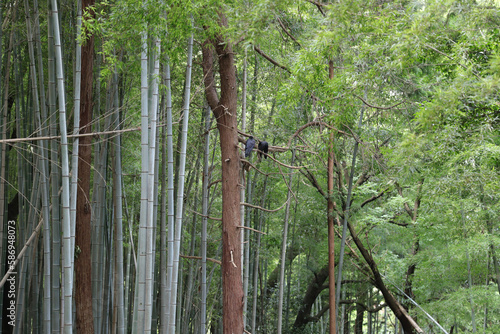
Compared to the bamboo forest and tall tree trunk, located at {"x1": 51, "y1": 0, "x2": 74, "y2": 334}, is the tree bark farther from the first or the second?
tall tree trunk, located at {"x1": 51, "y1": 0, "x2": 74, "y2": 334}

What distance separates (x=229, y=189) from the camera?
175 inches

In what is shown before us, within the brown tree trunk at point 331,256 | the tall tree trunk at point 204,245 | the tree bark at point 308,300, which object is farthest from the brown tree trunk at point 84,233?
the tree bark at point 308,300

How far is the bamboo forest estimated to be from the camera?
10.5ft

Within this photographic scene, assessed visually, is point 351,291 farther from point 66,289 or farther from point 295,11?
point 66,289

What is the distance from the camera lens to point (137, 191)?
6.43m

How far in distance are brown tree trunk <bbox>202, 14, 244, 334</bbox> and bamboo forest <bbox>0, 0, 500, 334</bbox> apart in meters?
0.02

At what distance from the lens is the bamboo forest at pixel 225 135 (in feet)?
10.5

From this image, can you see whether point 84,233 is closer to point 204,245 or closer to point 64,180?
point 204,245

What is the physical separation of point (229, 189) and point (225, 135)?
1.74ft

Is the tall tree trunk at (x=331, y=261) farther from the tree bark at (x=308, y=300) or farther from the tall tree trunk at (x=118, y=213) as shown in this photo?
the tree bark at (x=308, y=300)

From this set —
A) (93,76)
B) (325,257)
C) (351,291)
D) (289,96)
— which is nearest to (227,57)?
(289,96)

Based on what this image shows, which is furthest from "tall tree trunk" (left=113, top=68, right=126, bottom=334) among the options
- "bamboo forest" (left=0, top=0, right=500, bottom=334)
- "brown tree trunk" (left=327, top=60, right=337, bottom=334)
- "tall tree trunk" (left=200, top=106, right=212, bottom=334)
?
"brown tree trunk" (left=327, top=60, right=337, bottom=334)

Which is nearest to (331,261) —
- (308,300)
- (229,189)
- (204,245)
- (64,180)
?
(204,245)

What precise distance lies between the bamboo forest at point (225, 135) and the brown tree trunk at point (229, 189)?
0.05 feet
